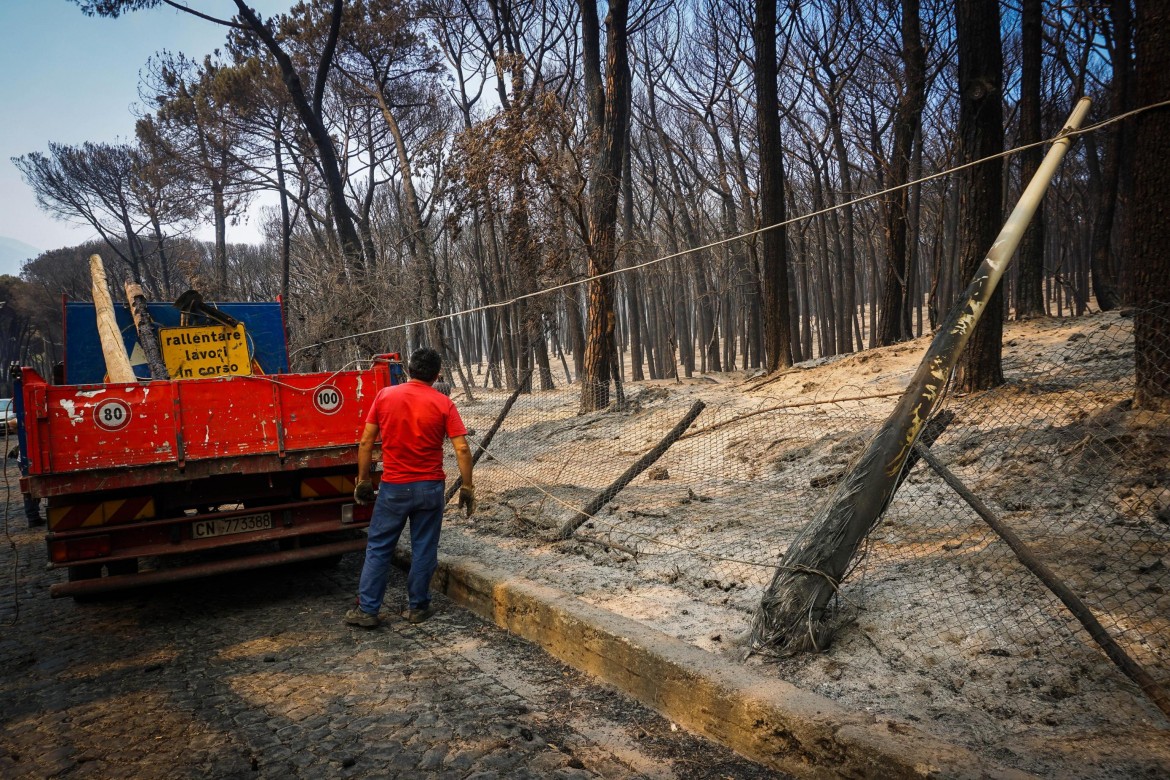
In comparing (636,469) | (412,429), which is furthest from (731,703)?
(636,469)

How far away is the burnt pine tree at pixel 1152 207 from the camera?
5453mm

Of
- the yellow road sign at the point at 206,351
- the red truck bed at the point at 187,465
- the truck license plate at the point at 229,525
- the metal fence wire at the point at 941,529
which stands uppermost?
the yellow road sign at the point at 206,351

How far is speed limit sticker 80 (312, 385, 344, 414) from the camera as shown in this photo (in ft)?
20.0

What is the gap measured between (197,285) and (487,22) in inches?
490

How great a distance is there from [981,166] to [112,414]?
8342mm

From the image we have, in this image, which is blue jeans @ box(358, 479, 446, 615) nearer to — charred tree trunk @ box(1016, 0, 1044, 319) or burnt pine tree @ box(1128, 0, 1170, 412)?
burnt pine tree @ box(1128, 0, 1170, 412)

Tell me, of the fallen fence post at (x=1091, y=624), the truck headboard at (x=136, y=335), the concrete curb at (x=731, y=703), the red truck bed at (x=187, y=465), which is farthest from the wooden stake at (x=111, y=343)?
the fallen fence post at (x=1091, y=624)

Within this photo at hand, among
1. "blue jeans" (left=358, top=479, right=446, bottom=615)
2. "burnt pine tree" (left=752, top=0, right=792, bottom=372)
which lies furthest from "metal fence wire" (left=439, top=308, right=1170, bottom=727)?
"burnt pine tree" (left=752, top=0, right=792, bottom=372)

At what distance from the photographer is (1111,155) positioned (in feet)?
52.5

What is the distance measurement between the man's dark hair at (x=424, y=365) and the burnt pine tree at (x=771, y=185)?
9.99 m

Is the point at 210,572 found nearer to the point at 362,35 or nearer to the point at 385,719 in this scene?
the point at 385,719

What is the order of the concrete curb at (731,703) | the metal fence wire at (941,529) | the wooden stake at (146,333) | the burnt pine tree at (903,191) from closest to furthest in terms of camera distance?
the concrete curb at (731,703) < the metal fence wire at (941,529) < the wooden stake at (146,333) < the burnt pine tree at (903,191)

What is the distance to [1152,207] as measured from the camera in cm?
571

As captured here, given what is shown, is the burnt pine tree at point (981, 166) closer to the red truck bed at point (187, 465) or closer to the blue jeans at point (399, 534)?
the blue jeans at point (399, 534)
